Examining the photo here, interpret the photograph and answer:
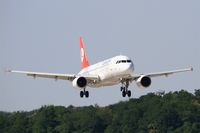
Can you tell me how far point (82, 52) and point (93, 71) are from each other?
95.3 ft

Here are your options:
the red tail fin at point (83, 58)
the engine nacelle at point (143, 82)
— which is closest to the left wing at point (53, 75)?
the engine nacelle at point (143, 82)

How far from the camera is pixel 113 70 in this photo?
124812 millimetres

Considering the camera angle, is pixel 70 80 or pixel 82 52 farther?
pixel 82 52

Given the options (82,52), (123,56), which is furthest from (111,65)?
(82,52)

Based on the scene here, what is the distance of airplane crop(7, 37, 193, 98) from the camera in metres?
124

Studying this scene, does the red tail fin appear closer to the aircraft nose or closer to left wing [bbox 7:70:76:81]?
left wing [bbox 7:70:76:81]

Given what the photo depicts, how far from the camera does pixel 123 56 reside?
125938 mm

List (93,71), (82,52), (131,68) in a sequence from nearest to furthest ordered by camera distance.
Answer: (131,68), (93,71), (82,52)

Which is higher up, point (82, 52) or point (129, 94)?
point (82, 52)

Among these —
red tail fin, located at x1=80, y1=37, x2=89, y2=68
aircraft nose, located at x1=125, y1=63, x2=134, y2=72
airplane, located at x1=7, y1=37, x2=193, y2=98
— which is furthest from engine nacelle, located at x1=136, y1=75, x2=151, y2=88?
red tail fin, located at x1=80, y1=37, x2=89, y2=68

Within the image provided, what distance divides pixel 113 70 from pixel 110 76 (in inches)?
32.9

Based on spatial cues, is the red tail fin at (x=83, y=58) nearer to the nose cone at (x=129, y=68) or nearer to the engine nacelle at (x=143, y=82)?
the engine nacelle at (x=143, y=82)

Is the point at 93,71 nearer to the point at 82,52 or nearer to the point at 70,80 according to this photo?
the point at 70,80

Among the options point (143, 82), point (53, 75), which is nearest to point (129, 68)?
point (143, 82)
